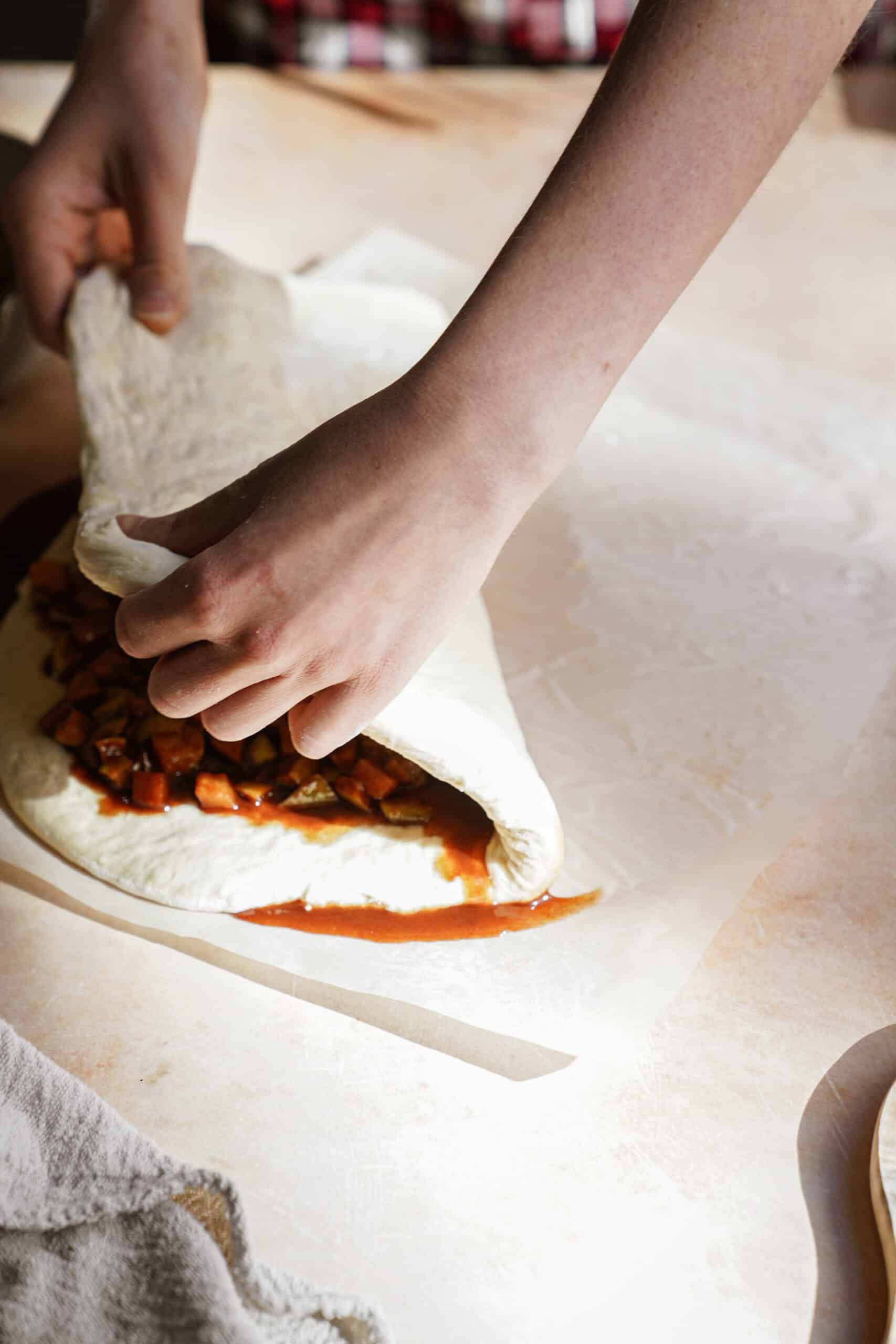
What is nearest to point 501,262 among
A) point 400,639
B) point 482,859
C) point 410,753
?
point 400,639

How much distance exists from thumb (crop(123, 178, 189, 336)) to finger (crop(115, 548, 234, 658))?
1.86 ft

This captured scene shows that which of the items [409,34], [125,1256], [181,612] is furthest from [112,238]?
[409,34]

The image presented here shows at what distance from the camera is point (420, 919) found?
39.0 inches

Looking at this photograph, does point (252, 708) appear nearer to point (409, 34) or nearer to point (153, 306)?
point (153, 306)

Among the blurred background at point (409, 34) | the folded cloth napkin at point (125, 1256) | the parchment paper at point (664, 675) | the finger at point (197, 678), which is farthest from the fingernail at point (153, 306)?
the blurred background at point (409, 34)

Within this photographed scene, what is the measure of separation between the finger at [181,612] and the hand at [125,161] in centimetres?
59

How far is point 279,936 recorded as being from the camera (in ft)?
3.17

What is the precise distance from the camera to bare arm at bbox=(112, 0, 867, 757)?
2.33ft

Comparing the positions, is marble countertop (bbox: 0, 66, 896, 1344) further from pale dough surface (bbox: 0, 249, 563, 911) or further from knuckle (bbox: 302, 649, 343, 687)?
knuckle (bbox: 302, 649, 343, 687)

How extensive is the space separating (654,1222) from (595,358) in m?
0.63

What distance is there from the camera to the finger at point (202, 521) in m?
0.83

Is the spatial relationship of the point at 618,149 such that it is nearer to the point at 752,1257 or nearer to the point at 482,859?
the point at 482,859

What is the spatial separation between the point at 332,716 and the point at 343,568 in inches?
5.2

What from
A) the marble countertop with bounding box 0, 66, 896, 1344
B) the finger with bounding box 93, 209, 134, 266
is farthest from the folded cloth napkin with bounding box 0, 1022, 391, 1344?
the finger with bounding box 93, 209, 134, 266
